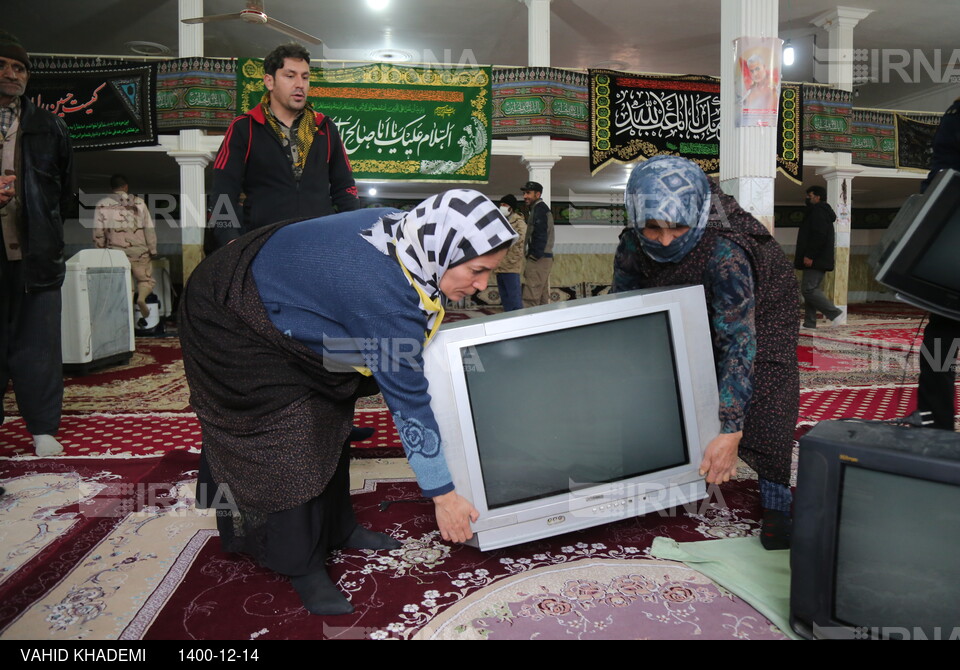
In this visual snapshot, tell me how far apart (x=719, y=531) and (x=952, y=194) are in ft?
3.32

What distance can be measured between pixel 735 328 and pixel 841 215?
325 inches

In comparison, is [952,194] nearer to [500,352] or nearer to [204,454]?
[500,352]

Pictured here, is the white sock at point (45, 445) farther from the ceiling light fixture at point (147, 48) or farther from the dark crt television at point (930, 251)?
the ceiling light fixture at point (147, 48)

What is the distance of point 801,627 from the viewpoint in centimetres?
121

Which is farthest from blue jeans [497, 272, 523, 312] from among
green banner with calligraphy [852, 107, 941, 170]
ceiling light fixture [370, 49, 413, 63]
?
green banner with calligraphy [852, 107, 941, 170]

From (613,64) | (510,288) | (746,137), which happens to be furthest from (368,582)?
(613,64)

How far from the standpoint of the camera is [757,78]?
192 inches

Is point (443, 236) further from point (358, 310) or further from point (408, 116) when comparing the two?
point (408, 116)

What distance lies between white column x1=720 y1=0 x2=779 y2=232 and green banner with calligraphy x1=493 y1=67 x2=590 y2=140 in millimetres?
2663

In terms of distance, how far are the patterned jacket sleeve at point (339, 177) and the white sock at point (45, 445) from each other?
4.86 ft

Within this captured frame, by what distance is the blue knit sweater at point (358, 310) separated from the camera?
1.26m

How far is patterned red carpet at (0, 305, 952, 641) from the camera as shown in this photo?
1.32 m

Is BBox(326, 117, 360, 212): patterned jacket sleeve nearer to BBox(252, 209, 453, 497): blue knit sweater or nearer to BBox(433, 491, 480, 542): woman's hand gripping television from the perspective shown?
BBox(252, 209, 453, 497): blue knit sweater

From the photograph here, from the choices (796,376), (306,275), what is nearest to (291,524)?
(306,275)
